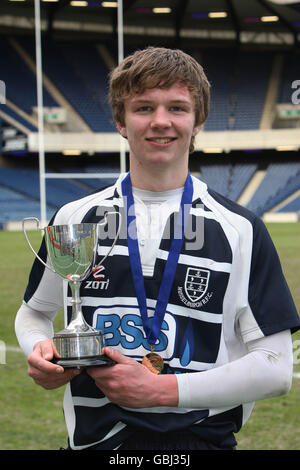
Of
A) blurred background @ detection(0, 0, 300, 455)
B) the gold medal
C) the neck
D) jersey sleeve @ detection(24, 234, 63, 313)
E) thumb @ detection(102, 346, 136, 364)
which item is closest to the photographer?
thumb @ detection(102, 346, 136, 364)

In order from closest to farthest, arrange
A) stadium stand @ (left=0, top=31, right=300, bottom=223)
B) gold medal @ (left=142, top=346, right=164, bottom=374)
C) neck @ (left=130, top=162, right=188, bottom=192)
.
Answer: gold medal @ (left=142, top=346, right=164, bottom=374), neck @ (left=130, top=162, right=188, bottom=192), stadium stand @ (left=0, top=31, right=300, bottom=223)

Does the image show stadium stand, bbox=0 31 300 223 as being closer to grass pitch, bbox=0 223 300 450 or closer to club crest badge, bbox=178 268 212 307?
grass pitch, bbox=0 223 300 450

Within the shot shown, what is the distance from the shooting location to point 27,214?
68.7 feet

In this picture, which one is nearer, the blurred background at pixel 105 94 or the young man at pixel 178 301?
the young man at pixel 178 301

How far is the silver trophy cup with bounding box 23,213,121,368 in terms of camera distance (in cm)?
109

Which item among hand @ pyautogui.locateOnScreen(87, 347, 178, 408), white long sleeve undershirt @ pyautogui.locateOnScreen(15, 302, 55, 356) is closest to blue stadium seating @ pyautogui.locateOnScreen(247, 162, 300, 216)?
white long sleeve undershirt @ pyautogui.locateOnScreen(15, 302, 55, 356)

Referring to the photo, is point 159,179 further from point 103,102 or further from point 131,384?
point 103,102

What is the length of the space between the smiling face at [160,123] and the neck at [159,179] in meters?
0.03

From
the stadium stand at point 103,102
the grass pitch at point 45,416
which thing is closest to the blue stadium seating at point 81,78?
the stadium stand at point 103,102

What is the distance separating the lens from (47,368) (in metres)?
1.06

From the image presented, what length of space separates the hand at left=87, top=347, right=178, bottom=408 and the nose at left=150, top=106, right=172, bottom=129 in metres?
0.44

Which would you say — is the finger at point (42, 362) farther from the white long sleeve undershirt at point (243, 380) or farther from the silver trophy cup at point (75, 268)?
the white long sleeve undershirt at point (243, 380)

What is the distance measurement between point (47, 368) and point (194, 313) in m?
0.32

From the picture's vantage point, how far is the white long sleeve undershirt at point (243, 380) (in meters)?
1.13
